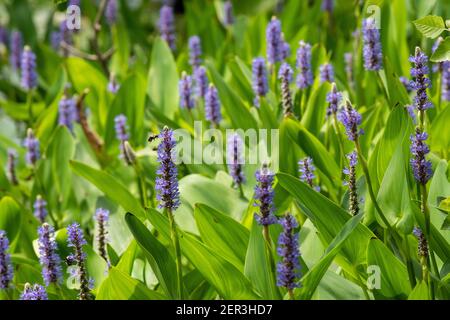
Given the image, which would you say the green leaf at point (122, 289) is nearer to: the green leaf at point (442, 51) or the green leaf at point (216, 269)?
the green leaf at point (216, 269)

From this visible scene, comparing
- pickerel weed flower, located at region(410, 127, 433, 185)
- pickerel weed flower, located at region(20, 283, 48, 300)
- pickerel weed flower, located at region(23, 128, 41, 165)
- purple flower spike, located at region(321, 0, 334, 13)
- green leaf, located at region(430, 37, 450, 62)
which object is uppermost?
purple flower spike, located at region(321, 0, 334, 13)

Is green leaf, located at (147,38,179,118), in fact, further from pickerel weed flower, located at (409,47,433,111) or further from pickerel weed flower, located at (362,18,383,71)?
pickerel weed flower, located at (409,47,433,111)

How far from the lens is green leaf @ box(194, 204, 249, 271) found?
2477 mm

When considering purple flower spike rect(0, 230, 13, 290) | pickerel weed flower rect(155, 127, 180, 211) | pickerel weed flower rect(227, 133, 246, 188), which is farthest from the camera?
pickerel weed flower rect(227, 133, 246, 188)

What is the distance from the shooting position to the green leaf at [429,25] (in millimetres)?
2203

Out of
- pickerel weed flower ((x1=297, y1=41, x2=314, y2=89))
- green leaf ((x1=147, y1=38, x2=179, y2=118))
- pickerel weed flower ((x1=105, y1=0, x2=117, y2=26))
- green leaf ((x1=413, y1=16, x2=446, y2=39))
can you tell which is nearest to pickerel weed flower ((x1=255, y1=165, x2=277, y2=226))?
green leaf ((x1=413, y1=16, x2=446, y2=39))

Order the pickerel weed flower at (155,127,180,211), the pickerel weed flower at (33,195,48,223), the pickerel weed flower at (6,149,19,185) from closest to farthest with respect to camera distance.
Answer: the pickerel weed flower at (155,127,180,211), the pickerel weed flower at (33,195,48,223), the pickerel weed flower at (6,149,19,185)

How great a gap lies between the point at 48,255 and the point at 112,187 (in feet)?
2.20

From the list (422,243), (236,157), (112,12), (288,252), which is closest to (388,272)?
(422,243)

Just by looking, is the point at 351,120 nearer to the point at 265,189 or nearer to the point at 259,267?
the point at 265,189

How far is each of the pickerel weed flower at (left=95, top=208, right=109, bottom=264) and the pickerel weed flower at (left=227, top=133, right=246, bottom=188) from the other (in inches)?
20.2

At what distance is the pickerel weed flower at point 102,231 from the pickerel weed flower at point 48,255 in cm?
18

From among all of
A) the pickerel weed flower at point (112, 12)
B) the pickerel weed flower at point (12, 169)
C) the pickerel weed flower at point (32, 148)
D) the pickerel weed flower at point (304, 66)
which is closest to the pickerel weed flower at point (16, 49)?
the pickerel weed flower at point (112, 12)

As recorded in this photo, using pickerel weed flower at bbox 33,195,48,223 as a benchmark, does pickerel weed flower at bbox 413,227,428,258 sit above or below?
below
